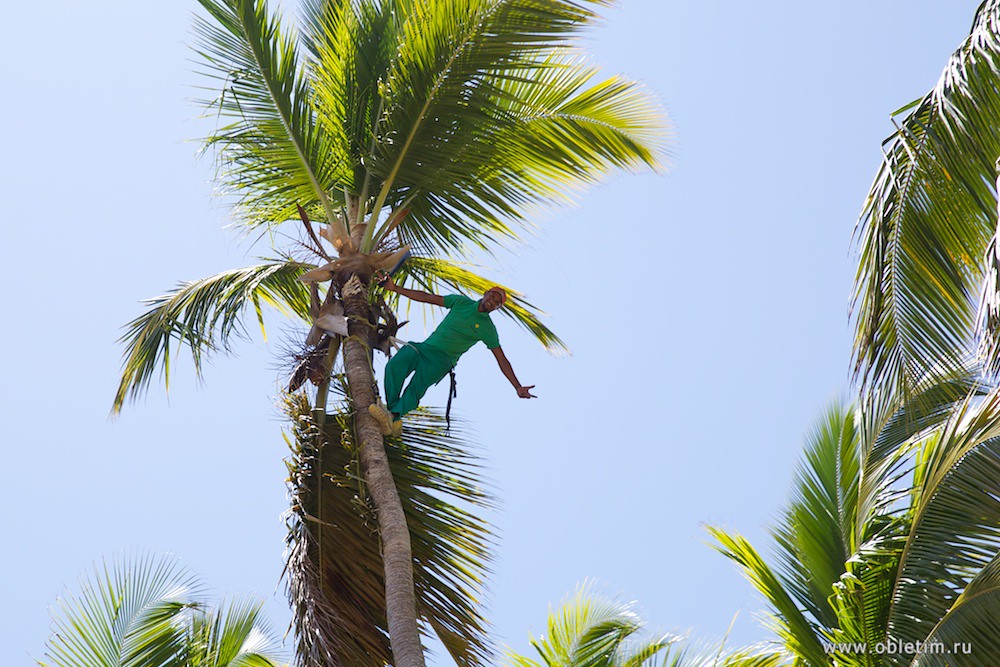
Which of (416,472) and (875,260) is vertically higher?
(875,260)

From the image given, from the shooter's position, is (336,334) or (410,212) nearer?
(336,334)

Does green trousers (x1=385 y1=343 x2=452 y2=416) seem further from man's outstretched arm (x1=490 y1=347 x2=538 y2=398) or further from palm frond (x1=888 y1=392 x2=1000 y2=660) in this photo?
palm frond (x1=888 y1=392 x2=1000 y2=660)

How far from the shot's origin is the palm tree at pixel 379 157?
6262mm

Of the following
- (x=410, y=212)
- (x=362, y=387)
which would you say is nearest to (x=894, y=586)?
(x=362, y=387)

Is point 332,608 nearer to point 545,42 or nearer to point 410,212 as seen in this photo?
point 410,212

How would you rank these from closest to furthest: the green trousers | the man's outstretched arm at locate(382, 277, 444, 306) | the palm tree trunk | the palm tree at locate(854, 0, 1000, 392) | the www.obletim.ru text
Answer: the palm tree at locate(854, 0, 1000, 392) → the palm tree trunk → the www.obletim.ru text → the green trousers → the man's outstretched arm at locate(382, 277, 444, 306)

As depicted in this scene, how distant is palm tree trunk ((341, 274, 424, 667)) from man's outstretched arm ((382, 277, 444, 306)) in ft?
0.57

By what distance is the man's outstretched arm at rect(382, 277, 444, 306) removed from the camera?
6.65m

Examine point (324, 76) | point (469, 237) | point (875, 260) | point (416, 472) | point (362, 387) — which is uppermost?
point (324, 76)

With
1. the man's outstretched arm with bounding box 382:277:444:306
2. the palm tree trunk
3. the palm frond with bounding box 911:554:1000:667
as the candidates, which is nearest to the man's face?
the man's outstretched arm with bounding box 382:277:444:306

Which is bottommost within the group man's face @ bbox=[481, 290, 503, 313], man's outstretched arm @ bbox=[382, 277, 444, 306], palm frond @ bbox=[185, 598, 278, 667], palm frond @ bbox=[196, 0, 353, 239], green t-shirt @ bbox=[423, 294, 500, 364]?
palm frond @ bbox=[185, 598, 278, 667]

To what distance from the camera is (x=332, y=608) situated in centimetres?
586

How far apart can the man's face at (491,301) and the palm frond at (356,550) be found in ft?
2.93

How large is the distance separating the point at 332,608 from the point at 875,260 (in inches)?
124
